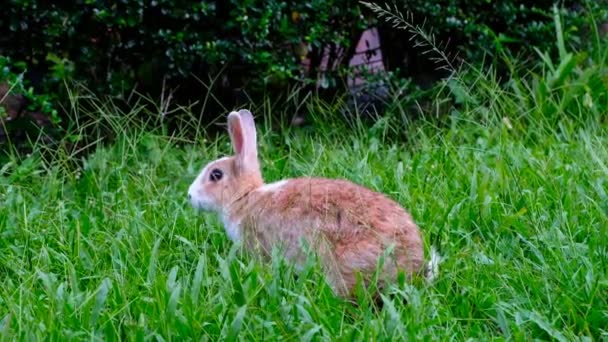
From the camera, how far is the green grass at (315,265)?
3.95 m

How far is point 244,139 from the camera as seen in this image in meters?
5.54

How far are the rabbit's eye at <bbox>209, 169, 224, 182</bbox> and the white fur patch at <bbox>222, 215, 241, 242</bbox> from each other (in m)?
0.28

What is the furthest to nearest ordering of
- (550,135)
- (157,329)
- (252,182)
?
(550,135)
(252,182)
(157,329)

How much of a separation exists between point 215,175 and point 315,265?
1293 millimetres

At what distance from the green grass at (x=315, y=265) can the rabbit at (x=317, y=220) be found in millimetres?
122

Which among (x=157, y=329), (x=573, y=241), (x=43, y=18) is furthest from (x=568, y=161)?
(x=43, y=18)

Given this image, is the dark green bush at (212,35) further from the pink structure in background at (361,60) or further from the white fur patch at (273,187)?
the white fur patch at (273,187)

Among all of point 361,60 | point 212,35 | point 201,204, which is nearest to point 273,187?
point 201,204

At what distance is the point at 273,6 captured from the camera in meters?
6.95

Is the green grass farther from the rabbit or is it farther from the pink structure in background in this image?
the pink structure in background

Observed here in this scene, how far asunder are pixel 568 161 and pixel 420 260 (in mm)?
1527

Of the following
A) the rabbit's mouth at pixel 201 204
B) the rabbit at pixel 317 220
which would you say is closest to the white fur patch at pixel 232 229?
the rabbit at pixel 317 220

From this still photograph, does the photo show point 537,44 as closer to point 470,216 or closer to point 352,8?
point 352,8

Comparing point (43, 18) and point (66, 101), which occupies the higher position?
point (43, 18)
